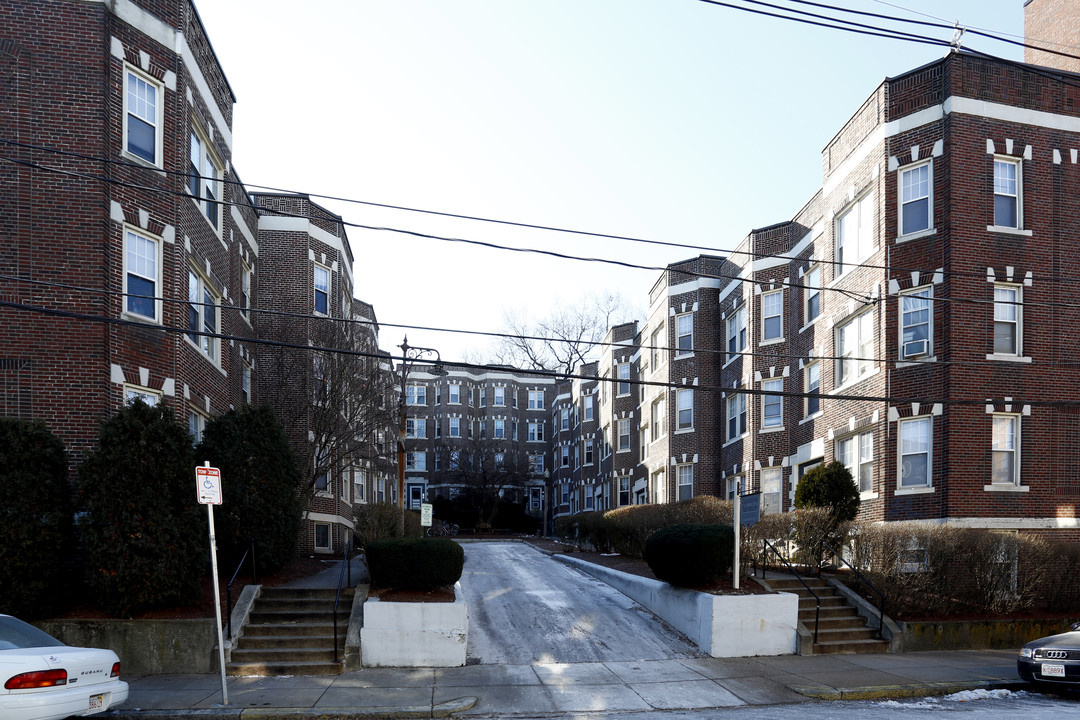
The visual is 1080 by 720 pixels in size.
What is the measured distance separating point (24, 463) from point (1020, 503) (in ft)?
63.4

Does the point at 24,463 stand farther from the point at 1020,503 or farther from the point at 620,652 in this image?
the point at 1020,503

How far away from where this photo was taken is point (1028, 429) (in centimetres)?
1972

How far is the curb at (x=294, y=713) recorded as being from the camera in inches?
430

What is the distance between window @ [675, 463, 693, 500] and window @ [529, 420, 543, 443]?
38.8m

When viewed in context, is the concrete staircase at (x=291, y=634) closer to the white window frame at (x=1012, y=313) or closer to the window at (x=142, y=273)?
the window at (x=142, y=273)

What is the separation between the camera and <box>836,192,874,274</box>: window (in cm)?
2203

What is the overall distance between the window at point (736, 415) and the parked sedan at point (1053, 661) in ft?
58.4

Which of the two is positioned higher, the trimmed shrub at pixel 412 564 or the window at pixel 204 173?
the window at pixel 204 173

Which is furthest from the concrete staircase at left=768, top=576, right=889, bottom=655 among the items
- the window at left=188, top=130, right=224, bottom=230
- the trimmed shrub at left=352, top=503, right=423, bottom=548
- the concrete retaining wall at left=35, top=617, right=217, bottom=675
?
the window at left=188, top=130, right=224, bottom=230

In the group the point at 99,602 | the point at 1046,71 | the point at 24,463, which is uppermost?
the point at 1046,71

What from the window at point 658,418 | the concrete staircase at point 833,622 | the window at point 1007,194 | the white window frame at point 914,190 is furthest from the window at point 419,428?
the concrete staircase at point 833,622

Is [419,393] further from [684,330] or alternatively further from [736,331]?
[736,331]

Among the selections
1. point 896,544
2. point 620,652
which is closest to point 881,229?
point 896,544

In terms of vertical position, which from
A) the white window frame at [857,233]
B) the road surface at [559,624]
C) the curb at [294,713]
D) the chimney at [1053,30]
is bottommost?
the road surface at [559,624]
